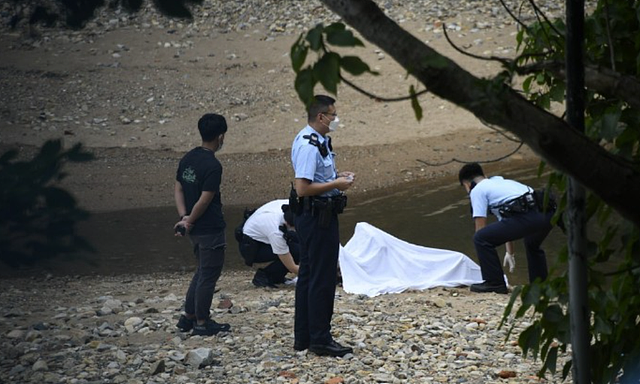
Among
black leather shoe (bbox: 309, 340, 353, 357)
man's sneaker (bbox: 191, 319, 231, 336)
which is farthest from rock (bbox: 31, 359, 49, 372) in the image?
black leather shoe (bbox: 309, 340, 353, 357)

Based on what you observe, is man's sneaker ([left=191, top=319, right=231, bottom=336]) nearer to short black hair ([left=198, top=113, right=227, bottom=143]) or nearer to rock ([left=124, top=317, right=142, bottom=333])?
rock ([left=124, top=317, right=142, bottom=333])

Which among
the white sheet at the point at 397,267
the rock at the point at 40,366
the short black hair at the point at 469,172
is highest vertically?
the short black hair at the point at 469,172

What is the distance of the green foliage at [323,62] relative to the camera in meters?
3.24

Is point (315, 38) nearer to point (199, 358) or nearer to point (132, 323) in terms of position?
point (199, 358)

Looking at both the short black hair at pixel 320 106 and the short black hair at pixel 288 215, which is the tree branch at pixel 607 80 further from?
the short black hair at pixel 288 215

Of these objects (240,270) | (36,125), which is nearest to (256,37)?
(36,125)

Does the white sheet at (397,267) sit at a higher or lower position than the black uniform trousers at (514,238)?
lower

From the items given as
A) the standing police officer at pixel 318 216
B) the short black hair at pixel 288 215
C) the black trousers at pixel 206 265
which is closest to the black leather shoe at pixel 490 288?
the short black hair at pixel 288 215

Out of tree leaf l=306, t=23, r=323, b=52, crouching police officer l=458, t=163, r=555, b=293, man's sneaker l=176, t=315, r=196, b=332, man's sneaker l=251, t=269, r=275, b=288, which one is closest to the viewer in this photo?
tree leaf l=306, t=23, r=323, b=52

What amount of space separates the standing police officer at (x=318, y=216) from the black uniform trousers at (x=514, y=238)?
2764mm

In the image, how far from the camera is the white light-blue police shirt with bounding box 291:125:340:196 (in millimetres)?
7811

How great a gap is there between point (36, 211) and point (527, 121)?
175cm

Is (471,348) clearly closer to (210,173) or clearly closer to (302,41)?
(210,173)

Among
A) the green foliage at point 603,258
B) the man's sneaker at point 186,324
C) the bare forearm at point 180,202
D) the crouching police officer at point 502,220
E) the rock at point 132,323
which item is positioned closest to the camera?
the green foliage at point 603,258
